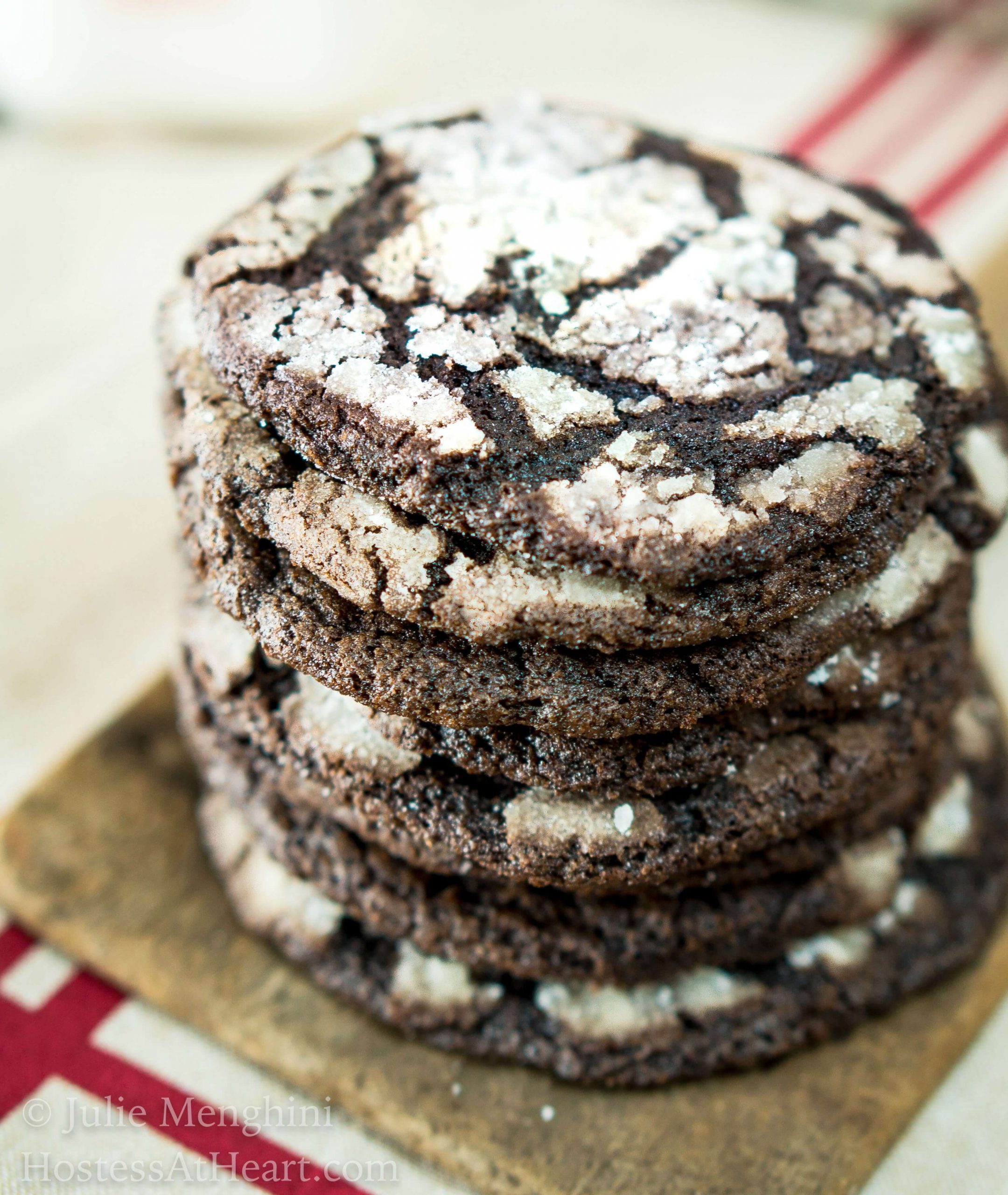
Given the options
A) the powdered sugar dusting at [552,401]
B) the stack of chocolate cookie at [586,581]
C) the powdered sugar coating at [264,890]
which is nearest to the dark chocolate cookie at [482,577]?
the stack of chocolate cookie at [586,581]

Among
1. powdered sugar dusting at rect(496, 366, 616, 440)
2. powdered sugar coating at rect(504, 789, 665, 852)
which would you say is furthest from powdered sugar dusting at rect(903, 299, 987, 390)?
powdered sugar coating at rect(504, 789, 665, 852)

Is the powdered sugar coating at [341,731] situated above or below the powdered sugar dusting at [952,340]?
below

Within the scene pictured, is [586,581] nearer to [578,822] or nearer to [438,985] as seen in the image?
[578,822]

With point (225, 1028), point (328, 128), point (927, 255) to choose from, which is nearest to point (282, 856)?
point (225, 1028)

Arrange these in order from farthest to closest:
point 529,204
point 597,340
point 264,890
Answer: point 264,890
point 529,204
point 597,340

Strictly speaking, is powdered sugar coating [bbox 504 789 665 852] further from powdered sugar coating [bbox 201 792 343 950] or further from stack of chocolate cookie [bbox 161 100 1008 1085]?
powdered sugar coating [bbox 201 792 343 950]

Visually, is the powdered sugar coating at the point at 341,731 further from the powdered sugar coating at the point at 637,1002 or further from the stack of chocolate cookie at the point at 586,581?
the powdered sugar coating at the point at 637,1002

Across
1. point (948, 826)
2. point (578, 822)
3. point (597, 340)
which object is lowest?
point (948, 826)

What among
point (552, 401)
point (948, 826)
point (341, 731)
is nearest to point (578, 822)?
point (341, 731)
